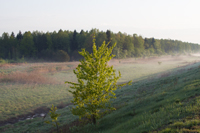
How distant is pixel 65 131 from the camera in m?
11.1

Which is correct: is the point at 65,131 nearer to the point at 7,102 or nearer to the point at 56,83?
the point at 7,102

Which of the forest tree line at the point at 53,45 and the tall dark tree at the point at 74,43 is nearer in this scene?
the forest tree line at the point at 53,45

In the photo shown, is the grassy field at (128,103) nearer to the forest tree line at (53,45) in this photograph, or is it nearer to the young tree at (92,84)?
the young tree at (92,84)

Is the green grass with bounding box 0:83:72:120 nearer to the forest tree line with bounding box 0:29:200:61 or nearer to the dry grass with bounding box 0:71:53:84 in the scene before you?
the dry grass with bounding box 0:71:53:84

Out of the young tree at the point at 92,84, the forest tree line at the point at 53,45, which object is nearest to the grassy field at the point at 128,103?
the young tree at the point at 92,84

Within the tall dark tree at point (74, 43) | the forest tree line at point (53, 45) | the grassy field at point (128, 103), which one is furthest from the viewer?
the tall dark tree at point (74, 43)

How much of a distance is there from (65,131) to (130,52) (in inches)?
3266

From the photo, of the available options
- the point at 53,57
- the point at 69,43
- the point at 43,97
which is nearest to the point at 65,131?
the point at 43,97

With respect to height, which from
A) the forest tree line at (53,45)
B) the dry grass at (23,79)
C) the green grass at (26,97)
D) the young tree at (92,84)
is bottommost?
the green grass at (26,97)

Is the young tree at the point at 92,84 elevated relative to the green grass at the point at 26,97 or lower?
elevated

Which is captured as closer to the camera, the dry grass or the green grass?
the green grass

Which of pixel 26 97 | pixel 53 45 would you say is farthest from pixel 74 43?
pixel 26 97

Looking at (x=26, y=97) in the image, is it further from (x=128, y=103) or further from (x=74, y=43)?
(x=74, y=43)

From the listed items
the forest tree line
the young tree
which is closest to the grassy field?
the young tree
